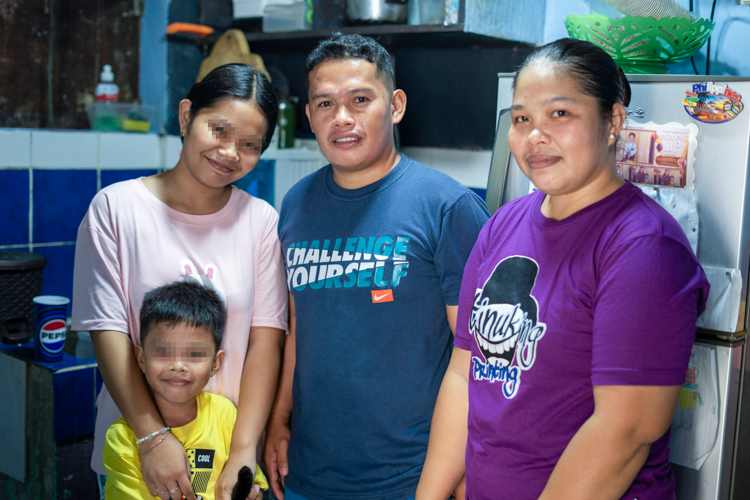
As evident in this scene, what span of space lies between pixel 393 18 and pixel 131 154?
120 centimetres

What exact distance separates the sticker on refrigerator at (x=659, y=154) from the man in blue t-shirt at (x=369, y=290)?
0.35 metres

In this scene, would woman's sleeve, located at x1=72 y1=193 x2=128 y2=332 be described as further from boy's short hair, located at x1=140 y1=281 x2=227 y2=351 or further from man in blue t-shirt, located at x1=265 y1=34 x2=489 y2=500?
man in blue t-shirt, located at x1=265 y1=34 x2=489 y2=500

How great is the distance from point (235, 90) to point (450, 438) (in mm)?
778

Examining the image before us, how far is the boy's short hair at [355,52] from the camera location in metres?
1.31

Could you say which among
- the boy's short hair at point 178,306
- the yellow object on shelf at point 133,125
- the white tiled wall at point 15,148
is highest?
the yellow object on shelf at point 133,125

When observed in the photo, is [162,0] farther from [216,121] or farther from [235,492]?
[235,492]

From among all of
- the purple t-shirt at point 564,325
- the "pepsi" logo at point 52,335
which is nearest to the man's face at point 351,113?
the purple t-shirt at point 564,325

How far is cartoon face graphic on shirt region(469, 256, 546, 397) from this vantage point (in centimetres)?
95

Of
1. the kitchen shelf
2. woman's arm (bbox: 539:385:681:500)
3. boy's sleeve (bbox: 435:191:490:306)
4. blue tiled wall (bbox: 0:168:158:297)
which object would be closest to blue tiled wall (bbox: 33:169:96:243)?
blue tiled wall (bbox: 0:168:158:297)

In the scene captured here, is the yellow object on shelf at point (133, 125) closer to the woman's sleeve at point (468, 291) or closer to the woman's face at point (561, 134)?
the woman's sleeve at point (468, 291)

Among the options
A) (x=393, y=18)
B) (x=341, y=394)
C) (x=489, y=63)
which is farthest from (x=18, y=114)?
(x=341, y=394)

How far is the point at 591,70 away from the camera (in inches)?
→ 36.8

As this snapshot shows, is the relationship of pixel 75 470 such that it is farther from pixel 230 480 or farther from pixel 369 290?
pixel 369 290

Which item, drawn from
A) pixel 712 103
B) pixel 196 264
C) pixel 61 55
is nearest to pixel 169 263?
pixel 196 264
